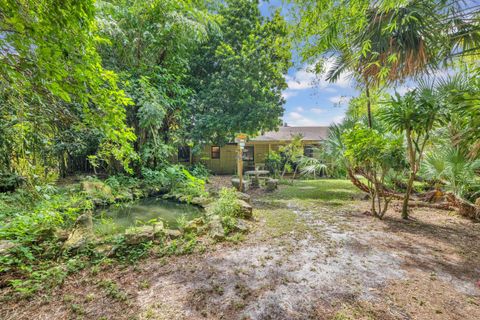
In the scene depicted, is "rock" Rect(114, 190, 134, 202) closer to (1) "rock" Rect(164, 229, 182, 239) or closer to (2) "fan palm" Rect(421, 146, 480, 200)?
(1) "rock" Rect(164, 229, 182, 239)

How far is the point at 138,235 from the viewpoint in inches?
132

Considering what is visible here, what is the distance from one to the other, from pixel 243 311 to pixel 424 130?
449cm

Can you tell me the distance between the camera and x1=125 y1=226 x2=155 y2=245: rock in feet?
10.8

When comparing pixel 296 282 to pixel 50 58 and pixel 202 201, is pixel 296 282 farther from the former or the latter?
pixel 202 201

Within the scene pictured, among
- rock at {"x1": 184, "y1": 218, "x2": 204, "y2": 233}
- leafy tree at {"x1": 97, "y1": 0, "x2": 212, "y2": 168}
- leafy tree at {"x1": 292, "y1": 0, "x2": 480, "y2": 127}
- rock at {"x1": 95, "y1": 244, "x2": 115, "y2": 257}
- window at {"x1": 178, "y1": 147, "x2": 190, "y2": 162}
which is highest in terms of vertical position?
leafy tree at {"x1": 97, "y1": 0, "x2": 212, "y2": 168}

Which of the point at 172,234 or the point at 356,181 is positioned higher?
the point at 356,181

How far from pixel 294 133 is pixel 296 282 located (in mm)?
14738

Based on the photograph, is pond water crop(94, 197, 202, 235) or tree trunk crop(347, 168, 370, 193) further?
tree trunk crop(347, 168, 370, 193)

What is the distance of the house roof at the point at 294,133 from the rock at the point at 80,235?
12.2 meters

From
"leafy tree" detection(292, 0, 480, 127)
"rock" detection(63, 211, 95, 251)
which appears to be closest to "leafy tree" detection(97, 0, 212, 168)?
"rock" detection(63, 211, 95, 251)

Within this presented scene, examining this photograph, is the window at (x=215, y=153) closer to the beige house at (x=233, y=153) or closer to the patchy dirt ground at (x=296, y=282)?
the beige house at (x=233, y=153)

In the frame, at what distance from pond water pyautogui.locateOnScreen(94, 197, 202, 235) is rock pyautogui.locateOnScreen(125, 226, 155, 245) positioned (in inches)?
35.9

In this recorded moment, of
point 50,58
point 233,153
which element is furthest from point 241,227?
point 233,153

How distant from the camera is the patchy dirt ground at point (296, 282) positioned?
77.4 inches
